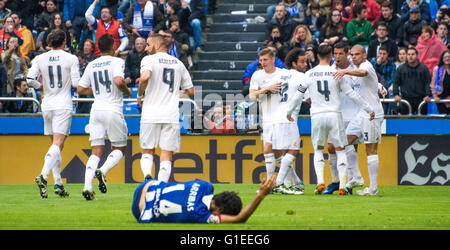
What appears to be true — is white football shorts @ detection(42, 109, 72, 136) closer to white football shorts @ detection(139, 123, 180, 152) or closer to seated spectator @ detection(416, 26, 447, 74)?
white football shorts @ detection(139, 123, 180, 152)

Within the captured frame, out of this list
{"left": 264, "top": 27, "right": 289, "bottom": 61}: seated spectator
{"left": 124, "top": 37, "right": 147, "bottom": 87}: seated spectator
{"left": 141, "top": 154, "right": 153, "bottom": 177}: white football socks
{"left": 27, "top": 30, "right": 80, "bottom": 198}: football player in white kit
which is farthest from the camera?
{"left": 124, "top": 37, "right": 147, "bottom": 87}: seated spectator

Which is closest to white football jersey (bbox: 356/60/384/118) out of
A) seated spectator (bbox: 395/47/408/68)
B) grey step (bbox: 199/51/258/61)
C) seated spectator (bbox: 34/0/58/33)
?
seated spectator (bbox: 395/47/408/68)

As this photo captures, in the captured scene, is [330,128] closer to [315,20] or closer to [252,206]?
[252,206]

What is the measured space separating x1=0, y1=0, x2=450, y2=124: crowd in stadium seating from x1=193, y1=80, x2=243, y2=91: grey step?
0.57 metres

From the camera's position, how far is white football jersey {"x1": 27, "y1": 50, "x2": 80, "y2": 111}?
13578 millimetres

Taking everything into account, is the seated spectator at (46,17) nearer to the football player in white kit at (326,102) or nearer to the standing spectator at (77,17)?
the standing spectator at (77,17)

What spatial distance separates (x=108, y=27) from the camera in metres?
22.2

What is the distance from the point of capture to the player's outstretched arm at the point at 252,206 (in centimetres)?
805

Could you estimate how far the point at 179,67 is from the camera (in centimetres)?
1268

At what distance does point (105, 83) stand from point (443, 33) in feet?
34.7

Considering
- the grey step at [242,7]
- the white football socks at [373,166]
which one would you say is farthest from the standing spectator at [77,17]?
the white football socks at [373,166]
